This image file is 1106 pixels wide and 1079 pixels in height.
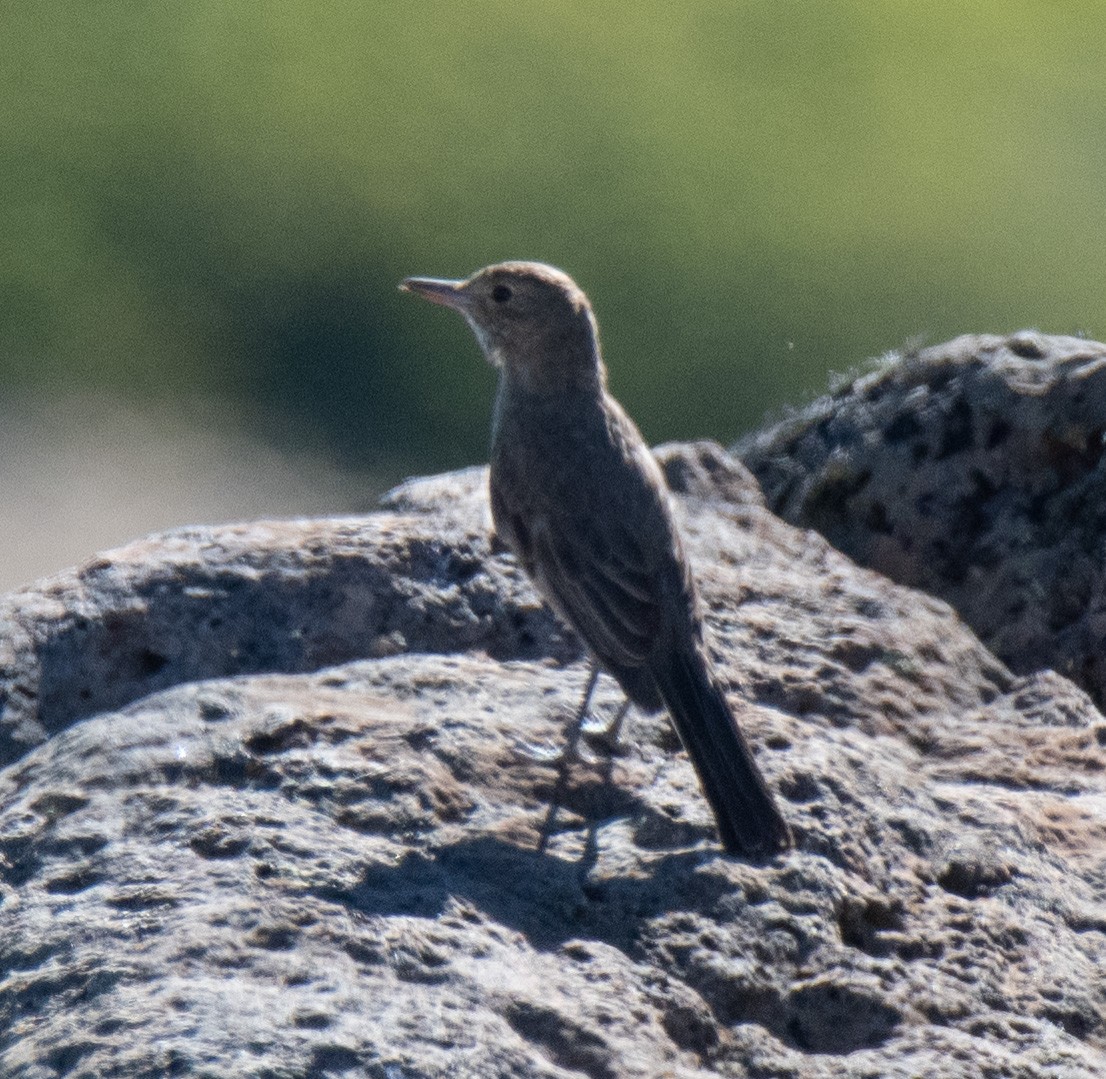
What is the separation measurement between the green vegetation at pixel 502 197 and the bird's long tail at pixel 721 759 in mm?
5650

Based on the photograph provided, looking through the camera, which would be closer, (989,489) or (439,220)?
(989,489)

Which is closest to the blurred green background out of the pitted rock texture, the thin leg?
the pitted rock texture

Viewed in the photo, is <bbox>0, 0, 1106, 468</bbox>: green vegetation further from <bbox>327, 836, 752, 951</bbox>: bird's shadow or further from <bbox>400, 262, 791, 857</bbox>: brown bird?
<bbox>327, 836, 752, 951</bbox>: bird's shadow

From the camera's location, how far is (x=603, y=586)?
199 inches

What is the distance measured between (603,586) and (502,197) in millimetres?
7561

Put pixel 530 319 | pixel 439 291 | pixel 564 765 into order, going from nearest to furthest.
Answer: pixel 564 765
pixel 530 319
pixel 439 291

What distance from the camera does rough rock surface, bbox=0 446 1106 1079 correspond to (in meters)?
3.54

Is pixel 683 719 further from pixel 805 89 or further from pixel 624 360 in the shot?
pixel 805 89

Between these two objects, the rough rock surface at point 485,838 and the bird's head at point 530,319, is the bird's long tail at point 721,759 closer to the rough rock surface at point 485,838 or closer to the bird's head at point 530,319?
the rough rock surface at point 485,838

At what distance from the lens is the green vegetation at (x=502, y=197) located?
11.0 metres

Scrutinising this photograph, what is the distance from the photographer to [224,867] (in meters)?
3.87

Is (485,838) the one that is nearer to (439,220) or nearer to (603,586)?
(603,586)

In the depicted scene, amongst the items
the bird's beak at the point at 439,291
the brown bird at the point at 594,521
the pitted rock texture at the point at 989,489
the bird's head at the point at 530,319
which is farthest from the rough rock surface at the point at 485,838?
the bird's beak at the point at 439,291

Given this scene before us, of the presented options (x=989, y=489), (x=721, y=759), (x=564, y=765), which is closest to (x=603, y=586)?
(x=564, y=765)
